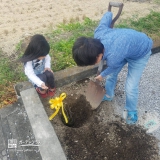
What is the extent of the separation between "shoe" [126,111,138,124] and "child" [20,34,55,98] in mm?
1181

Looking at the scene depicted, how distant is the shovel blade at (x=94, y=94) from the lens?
323 centimetres

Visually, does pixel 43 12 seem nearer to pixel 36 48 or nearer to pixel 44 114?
pixel 36 48

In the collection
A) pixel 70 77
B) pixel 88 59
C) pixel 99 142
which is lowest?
pixel 99 142

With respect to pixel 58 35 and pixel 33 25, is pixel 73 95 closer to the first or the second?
pixel 58 35

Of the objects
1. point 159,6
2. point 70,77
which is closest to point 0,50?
point 70,77

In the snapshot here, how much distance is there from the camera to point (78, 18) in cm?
604

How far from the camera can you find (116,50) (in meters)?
2.44

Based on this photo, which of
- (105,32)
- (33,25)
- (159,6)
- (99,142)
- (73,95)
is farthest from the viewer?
(159,6)

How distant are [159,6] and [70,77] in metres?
4.42

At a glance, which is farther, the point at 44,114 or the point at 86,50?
the point at 44,114

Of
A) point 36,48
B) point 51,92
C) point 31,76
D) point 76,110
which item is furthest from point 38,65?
point 76,110

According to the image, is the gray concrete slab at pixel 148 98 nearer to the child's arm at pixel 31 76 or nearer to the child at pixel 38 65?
the child at pixel 38 65

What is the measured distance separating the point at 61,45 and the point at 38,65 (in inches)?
57.7

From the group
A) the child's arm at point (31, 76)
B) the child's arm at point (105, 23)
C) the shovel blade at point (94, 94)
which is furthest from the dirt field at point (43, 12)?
the child's arm at point (105, 23)
